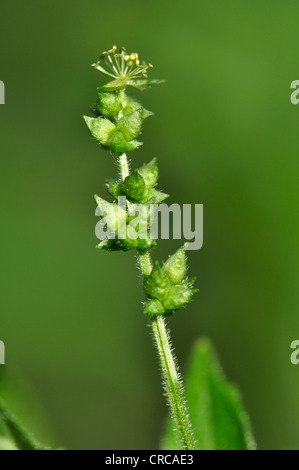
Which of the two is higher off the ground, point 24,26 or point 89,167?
point 24,26

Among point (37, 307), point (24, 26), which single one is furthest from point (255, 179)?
point (24, 26)

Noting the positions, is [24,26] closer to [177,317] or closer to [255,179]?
[255,179]

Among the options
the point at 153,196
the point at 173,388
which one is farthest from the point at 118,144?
the point at 173,388

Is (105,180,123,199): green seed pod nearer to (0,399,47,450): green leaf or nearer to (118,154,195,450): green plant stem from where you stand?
(118,154,195,450): green plant stem

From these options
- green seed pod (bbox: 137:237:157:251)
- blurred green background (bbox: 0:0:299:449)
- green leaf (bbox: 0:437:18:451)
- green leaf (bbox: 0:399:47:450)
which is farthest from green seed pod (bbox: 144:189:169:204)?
blurred green background (bbox: 0:0:299:449)

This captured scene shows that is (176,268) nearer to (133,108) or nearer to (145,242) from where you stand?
(145,242)

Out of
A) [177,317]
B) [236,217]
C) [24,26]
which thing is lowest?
[177,317]
